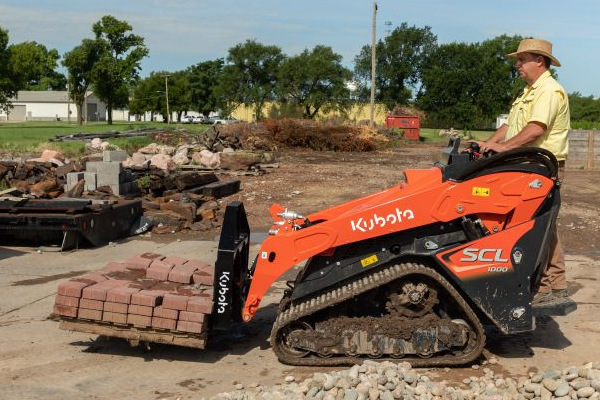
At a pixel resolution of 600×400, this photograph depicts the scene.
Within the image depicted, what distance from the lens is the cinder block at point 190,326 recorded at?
520cm

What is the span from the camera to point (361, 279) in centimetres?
531

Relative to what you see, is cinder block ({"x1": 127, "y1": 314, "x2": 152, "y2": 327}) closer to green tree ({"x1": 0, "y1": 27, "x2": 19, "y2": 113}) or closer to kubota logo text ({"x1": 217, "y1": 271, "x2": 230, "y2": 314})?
kubota logo text ({"x1": 217, "y1": 271, "x2": 230, "y2": 314})

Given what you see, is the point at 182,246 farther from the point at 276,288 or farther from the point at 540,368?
the point at 540,368

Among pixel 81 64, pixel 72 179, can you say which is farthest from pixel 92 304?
pixel 81 64

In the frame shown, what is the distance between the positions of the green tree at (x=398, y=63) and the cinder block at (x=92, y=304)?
70.6 meters

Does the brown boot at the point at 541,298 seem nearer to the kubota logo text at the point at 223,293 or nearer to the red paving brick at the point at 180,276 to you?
the kubota logo text at the point at 223,293

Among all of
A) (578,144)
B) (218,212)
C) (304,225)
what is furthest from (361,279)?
(578,144)

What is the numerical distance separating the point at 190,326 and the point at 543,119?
3.10 m

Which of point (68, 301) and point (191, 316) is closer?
point (191, 316)

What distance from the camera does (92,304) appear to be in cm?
530

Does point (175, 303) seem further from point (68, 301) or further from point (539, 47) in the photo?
point (539, 47)

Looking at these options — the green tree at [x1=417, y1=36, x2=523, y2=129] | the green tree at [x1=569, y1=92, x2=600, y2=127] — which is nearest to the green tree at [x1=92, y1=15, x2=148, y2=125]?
the green tree at [x1=417, y1=36, x2=523, y2=129]

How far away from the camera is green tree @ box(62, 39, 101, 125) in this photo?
6588 centimetres

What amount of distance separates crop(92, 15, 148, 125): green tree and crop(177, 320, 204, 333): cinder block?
64174mm
